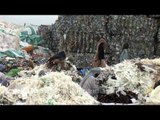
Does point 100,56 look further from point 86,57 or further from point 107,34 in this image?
point 107,34

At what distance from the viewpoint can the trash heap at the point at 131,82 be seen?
405 inches

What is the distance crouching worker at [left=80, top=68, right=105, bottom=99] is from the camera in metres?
10.4

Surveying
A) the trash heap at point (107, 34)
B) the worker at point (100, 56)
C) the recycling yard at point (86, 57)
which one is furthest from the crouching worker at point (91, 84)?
the trash heap at point (107, 34)

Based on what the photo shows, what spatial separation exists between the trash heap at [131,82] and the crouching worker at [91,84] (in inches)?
2.3

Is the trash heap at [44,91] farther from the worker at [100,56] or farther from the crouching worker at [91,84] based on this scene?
the worker at [100,56]

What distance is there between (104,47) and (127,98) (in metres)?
0.76

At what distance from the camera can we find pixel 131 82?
34.4 ft

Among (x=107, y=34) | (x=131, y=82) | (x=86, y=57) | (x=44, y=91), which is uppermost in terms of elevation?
(x=107, y=34)

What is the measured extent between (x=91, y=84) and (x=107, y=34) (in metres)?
0.74

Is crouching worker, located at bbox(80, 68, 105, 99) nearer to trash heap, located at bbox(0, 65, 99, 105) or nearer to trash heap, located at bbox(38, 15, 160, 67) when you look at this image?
Answer: trash heap, located at bbox(0, 65, 99, 105)

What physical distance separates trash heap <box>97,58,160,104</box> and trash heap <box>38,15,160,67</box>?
0.36ft

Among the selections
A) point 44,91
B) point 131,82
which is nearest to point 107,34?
point 131,82

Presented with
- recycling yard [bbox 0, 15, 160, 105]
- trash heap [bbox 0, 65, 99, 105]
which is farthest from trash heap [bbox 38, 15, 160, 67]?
trash heap [bbox 0, 65, 99, 105]
